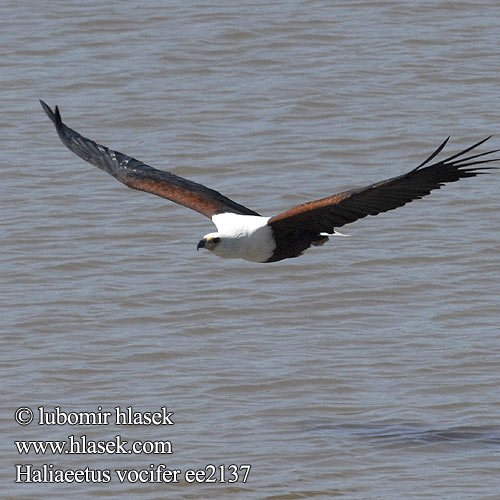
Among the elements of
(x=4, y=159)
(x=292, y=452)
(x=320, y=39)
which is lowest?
(x=292, y=452)

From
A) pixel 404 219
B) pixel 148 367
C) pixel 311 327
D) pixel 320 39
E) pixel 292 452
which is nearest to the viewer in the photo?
pixel 292 452

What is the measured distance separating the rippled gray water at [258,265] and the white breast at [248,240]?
0.94 meters

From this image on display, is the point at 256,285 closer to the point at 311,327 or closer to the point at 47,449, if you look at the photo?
the point at 311,327

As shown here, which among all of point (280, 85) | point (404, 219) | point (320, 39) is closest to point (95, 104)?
point (280, 85)

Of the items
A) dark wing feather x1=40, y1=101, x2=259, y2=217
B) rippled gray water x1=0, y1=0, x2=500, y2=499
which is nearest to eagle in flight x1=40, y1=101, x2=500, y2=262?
dark wing feather x1=40, y1=101, x2=259, y2=217

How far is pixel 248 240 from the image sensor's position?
8242 millimetres

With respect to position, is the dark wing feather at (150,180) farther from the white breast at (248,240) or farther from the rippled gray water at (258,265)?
the rippled gray water at (258,265)

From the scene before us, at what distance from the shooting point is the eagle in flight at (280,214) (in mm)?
7570

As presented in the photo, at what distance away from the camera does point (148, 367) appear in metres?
9.17

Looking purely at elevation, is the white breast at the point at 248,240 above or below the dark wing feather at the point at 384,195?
below

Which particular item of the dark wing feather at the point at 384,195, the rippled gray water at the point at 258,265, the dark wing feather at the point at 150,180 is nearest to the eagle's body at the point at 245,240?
the dark wing feather at the point at 384,195

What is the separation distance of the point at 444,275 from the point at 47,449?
140 inches

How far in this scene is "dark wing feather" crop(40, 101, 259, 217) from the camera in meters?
8.96

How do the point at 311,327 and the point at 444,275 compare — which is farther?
the point at 444,275
